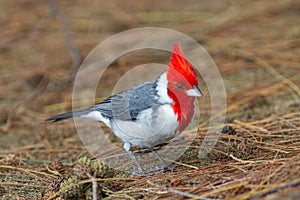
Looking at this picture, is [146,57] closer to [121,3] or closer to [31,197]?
[121,3]

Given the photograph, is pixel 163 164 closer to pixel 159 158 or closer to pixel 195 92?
pixel 159 158

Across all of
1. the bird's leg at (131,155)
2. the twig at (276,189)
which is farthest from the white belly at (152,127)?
the twig at (276,189)

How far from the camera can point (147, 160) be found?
3715mm

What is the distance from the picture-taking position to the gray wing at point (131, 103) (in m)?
3.37

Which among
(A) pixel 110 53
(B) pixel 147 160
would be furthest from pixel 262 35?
(B) pixel 147 160

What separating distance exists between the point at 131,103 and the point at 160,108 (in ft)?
1.08

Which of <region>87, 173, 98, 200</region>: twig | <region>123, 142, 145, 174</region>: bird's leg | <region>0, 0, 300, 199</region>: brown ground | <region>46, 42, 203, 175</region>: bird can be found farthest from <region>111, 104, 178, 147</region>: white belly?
<region>87, 173, 98, 200</region>: twig

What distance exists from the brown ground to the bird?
320 millimetres

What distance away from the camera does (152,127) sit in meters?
3.25

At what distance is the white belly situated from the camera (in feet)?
10.4

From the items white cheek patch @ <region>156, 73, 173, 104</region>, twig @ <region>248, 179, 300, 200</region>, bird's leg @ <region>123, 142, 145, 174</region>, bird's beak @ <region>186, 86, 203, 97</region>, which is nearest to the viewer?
twig @ <region>248, 179, 300, 200</region>

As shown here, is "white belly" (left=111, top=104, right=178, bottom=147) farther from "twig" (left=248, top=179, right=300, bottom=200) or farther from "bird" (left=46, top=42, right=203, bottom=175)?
"twig" (left=248, top=179, right=300, bottom=200)

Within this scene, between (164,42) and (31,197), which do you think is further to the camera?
(164,42)

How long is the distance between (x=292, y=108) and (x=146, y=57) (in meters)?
2.17
